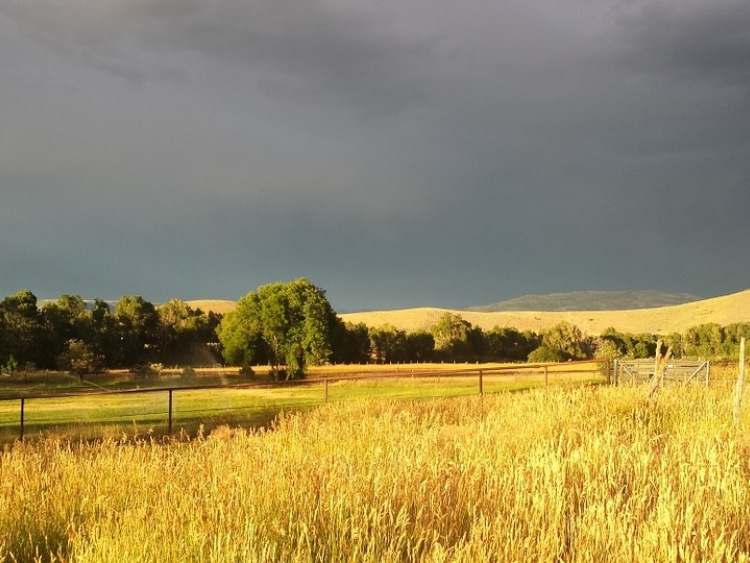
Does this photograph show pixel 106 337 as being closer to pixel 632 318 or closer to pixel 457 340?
pixel 457 340

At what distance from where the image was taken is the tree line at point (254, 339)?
54000mm

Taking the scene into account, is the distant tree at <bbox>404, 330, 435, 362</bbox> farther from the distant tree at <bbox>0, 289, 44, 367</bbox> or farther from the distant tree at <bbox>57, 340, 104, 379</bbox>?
the distant tree at <bbox>0, 289, 44, 367</bbox>

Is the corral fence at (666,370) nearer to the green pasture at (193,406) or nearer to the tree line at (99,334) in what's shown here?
the green pasture at (193,406)

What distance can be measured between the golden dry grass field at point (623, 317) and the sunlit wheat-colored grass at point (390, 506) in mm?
143538

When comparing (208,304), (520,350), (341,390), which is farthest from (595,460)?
(208,304)

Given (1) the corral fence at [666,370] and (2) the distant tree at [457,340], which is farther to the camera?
(2) the distant tree at [457,340]

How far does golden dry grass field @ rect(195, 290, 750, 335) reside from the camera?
15888 cm

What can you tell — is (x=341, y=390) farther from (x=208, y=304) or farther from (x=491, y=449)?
(x=208, y=304)

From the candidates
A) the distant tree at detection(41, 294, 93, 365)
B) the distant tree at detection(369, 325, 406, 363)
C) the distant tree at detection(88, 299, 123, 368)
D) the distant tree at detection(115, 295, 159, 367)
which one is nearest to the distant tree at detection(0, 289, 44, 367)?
the distant tree at detection(41, 294, 93, 365)

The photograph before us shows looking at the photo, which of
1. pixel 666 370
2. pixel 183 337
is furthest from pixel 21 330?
pixel 666 370

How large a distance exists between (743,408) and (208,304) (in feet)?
570

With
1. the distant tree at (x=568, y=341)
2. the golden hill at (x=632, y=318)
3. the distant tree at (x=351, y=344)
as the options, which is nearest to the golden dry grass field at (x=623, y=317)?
the golden hill at (x=632, y=318)

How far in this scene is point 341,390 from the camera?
141 feet

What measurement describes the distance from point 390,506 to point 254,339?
166 ft
